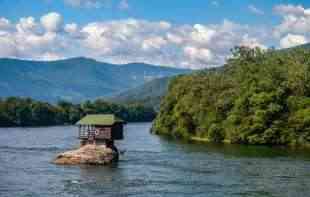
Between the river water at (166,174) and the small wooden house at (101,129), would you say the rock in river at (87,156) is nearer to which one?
the river water at (166,174)

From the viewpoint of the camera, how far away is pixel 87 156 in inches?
3199

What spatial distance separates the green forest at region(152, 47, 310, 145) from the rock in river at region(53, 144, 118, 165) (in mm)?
43159

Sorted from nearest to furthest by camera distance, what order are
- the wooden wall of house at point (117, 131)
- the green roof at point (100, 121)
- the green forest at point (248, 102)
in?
the green roof at point (100, 121), the wooden wall of house at point (117, 131), the green forest at point (248, 102)

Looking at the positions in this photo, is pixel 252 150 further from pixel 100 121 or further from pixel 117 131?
pixel 100 121

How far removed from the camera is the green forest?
118m

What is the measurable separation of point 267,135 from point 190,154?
1012 inches

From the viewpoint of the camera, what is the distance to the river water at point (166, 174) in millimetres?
59125

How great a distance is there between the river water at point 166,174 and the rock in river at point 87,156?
5.84ft

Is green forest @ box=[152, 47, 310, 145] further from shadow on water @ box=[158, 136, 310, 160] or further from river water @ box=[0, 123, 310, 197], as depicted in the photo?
river water @ box=[0, 123, 310, 197]

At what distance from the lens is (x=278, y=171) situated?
7425cm

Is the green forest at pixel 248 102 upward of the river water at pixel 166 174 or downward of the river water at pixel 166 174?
upward

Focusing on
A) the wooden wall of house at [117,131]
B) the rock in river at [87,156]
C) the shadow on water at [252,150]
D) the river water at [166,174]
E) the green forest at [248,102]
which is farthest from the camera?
the green forest at [248,102]

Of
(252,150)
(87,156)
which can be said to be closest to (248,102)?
(252,150)

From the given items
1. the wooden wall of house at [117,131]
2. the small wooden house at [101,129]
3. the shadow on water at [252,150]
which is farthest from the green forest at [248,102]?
the small wooden house at [101,129]
